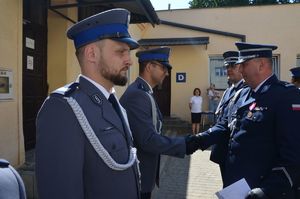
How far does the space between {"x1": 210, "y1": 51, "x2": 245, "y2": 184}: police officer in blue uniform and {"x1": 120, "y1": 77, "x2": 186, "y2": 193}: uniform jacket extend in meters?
0.63

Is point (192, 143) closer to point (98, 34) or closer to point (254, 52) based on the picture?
point (254, 52)

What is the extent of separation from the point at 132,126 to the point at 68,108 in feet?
4.17

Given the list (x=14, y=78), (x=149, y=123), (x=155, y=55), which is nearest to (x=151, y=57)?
(x=155, y=55)

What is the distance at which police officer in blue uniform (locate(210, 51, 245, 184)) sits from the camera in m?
3.36

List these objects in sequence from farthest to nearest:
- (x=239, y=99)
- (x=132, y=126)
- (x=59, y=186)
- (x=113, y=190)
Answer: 1. (x=239, y=99)
2. (x=132, y=126)
3. (x=113, y=190)
4. (x=59, y=186)

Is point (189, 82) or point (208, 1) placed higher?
point (208, 1)

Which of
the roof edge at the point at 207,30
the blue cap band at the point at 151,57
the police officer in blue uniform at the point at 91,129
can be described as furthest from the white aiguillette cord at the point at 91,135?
the roof edge at the point at 207,30

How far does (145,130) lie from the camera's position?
2.77m

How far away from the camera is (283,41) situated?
13.4 meters

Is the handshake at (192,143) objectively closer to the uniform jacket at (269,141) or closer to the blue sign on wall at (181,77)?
the uniform jacket at (269,141)

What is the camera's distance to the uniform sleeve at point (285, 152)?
7.89 ft

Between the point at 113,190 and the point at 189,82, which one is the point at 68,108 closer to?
the point at 113,190

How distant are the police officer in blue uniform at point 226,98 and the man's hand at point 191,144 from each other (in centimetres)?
41

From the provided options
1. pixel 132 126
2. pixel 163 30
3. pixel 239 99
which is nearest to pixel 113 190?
pixel 132 126
